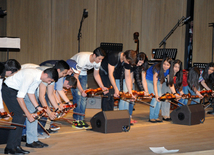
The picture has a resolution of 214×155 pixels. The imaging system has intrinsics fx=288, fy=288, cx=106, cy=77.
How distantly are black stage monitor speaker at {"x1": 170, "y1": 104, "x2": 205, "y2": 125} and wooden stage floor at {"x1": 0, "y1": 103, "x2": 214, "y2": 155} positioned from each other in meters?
0.11

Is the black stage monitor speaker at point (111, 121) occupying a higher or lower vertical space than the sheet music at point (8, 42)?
lower

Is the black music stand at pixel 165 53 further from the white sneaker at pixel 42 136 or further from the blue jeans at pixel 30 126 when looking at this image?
the blue jeans at pixel 30 126

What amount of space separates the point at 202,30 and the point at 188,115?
252 inches

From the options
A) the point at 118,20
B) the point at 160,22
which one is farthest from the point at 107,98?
the point at 160,22

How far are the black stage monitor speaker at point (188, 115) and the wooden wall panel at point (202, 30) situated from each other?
581 cm

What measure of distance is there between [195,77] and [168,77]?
69 cm

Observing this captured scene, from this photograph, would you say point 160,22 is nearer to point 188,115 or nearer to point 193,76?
point 193,76

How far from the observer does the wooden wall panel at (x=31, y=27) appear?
8.59 meters

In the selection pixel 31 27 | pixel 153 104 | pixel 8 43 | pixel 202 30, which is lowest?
pixel 153 104

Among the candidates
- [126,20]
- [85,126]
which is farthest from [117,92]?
[126,20]

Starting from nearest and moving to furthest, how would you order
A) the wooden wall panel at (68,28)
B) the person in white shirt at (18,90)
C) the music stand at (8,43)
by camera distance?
the person in white shirt at (18,90) < the music stand at (8,43) < the wooden wall panel at (68,28)

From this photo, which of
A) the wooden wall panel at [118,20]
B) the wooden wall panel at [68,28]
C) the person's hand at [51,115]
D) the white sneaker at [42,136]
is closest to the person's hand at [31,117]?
the person's hand at [51,115]

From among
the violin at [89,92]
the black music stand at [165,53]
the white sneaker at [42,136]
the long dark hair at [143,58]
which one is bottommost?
the white sneaker at [42,136]

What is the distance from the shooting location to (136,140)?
395 centimetres
